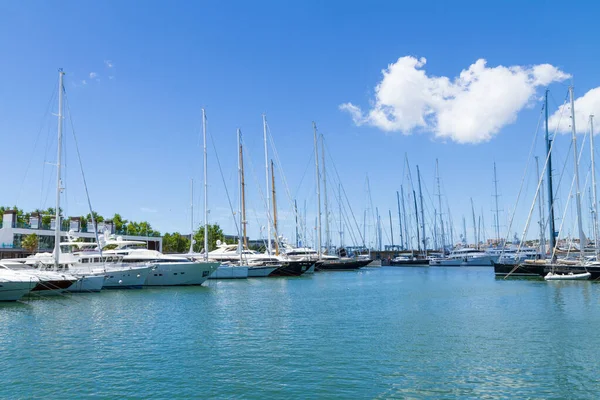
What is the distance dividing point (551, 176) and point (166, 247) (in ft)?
315

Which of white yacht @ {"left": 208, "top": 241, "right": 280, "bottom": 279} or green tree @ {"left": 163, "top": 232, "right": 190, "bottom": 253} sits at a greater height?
green tree @ {"left": 163, "top": 232, "right": 190, "bottom": 253}

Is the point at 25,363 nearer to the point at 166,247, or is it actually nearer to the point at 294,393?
the point at 294,393

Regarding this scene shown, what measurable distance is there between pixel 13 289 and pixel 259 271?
126 feet

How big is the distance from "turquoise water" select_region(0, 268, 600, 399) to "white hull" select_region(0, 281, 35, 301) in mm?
1282

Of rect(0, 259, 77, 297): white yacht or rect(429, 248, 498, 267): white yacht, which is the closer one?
rect(0, 259, 77, 297): white yacht

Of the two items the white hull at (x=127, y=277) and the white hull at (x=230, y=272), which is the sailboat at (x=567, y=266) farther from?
the white hull at (x=127, y=277)

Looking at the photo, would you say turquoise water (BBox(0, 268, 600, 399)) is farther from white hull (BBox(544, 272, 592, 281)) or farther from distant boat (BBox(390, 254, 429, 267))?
distant boat (BBox(390, 254, 429, 267))

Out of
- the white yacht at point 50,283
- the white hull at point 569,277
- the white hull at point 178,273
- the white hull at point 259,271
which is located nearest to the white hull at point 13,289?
the white yacht at point 50,283

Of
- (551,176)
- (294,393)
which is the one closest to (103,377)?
(294,393)

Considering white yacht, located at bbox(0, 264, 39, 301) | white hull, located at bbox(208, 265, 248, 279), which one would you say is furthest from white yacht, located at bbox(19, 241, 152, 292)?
white hull, located at bbox(208, 265, 248, 279)

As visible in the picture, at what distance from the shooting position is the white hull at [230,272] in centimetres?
6675

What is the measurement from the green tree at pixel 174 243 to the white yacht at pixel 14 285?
95.5 meters

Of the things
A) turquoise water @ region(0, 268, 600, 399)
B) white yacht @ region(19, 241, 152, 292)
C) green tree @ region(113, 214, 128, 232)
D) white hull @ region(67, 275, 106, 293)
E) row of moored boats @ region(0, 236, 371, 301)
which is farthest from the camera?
green tree @ region(113, 214, 128, 232)

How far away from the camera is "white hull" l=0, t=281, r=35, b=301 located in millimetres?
36062
